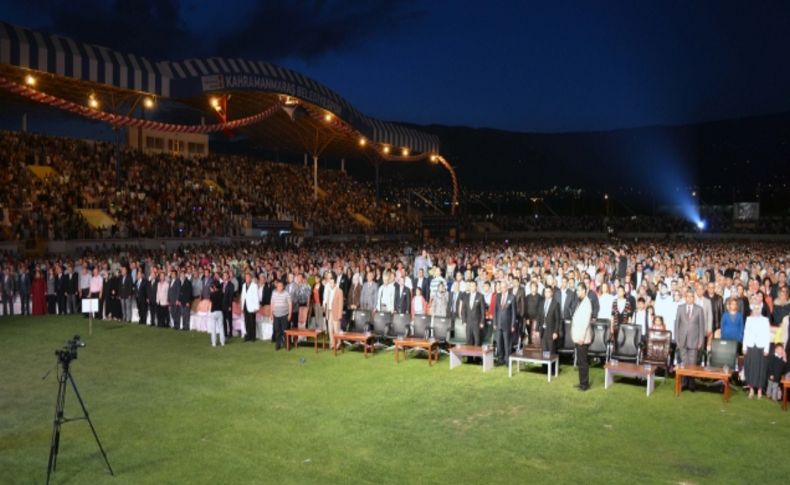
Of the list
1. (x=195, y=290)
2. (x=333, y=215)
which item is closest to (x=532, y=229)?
(x=333, y=215)

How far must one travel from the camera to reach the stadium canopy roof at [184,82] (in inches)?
966

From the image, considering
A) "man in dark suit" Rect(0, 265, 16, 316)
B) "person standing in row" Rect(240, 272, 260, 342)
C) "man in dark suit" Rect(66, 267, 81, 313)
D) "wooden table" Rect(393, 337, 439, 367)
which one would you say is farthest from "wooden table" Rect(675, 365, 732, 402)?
"man in dark suit" Rect(0, 265, 16, 316)

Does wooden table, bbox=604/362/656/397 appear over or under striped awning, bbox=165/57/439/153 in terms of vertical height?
under

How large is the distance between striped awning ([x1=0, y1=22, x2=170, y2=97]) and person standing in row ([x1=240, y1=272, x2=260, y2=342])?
15041 millimetres

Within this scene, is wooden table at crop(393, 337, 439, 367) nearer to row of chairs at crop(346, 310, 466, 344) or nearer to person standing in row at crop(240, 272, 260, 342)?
row of chairs at crop(346, 310, 466, 344)

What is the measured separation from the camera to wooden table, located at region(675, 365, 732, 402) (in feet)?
31.1

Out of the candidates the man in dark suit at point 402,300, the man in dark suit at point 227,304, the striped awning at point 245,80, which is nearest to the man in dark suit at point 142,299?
the man in dark suit at point 227,304

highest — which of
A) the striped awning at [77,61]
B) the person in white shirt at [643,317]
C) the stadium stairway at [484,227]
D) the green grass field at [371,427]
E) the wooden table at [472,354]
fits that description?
the striped awning at [77,61]

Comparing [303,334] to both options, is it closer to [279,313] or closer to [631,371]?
[279,313]

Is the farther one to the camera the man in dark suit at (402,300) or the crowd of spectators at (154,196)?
the crowd of spectators at (154,196)

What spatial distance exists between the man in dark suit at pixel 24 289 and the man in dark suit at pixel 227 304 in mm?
7318

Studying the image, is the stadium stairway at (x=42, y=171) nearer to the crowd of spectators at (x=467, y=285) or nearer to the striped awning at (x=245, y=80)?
the striped awning at (x=245, y=80)

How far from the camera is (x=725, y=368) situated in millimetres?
9648

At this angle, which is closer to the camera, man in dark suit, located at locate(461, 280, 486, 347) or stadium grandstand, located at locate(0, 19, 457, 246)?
man in dark suit, located at locate(461, 280, 486, 347)
